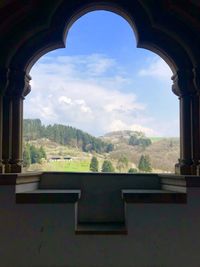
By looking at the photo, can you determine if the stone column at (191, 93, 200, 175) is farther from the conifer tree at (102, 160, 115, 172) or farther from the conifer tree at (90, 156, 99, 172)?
the conifer tree at (90, 156, 99, 172)

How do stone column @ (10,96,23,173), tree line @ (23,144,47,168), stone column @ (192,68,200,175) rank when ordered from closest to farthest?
1. stone column @ (192,68,200,175)
2. stone column @ (10,96,23,173)
3. tree line @ (23,144,47,168)

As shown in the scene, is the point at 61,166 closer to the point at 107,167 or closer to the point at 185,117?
the point at 107,167

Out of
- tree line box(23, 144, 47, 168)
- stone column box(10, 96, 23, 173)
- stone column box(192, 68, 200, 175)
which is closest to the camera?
stone column box(192, 68, 200, 175)

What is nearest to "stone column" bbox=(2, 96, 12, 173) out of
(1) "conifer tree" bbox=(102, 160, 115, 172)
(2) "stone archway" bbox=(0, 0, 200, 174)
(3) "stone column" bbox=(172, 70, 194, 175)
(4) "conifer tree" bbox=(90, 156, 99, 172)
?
(2) "stone archway" bbox=(0, 0, 200, 174)

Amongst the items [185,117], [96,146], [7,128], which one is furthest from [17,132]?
[185,117]

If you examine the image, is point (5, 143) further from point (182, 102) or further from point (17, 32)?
point (182, 102)

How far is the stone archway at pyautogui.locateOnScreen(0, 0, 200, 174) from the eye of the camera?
300 cm

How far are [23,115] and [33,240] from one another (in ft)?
3.85

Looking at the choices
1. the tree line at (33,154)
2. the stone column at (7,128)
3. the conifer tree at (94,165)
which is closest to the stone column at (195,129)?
the conifer tree at (94,165)

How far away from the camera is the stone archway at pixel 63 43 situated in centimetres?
300

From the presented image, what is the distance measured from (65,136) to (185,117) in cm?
118

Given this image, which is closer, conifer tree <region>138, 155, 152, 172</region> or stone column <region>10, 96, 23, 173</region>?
stone column <region>10, 96, 23, 173</region>

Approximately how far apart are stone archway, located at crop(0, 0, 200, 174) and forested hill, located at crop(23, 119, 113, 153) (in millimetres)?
344

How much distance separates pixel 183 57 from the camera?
3.07 m
